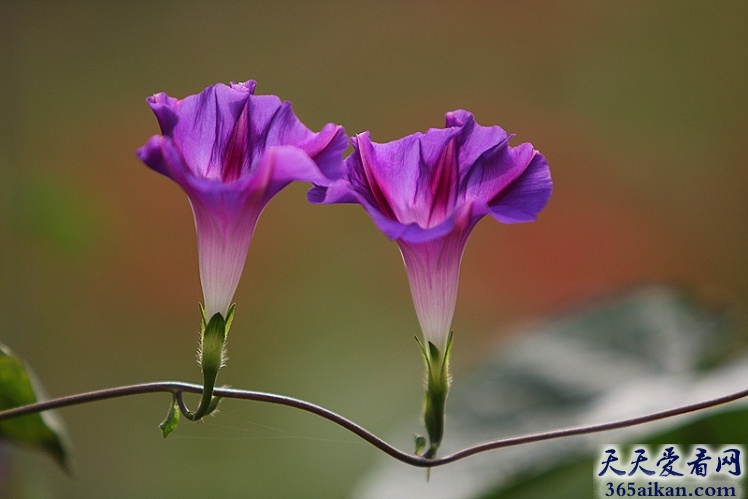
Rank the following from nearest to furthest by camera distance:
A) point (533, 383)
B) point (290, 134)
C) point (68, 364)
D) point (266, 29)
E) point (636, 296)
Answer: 1. point (290, 134)
2. point (533, 383)
3. point (636, 296)
4. point (68, 364)
5. point (266, 29)

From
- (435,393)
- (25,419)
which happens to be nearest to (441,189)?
(435,393)

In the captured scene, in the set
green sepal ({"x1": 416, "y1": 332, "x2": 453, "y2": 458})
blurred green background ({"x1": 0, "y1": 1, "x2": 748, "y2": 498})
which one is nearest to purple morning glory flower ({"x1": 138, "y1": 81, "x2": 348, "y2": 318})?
green sepal ({"x1": 416, "y1": 332, "x2": 453, "y2": 458})

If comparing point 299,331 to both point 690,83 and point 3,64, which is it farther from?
point 690,83

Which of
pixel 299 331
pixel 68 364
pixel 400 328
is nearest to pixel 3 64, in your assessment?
pixel 68 364

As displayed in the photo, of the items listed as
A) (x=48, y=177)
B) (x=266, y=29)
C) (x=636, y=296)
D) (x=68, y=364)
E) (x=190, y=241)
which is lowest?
(x=68, y=364)

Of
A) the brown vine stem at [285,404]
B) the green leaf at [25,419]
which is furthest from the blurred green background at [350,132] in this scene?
the brown vine stem at [285,404]

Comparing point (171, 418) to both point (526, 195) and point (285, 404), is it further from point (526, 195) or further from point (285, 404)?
point (526, 195)
